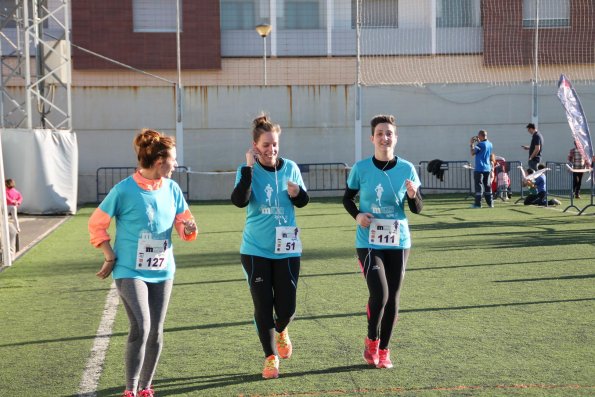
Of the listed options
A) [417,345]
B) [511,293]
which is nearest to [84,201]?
[511,293]

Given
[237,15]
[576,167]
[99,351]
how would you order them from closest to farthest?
[99,351], [576,167], [237,15]

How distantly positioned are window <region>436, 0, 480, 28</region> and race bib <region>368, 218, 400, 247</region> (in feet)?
93.9

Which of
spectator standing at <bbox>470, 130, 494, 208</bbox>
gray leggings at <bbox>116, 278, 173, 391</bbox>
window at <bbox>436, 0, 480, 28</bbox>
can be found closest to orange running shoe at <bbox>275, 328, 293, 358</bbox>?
gray leggings at <bbox>116, 278, 173, 391</bbox>

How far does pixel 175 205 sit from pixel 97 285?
5.29 m

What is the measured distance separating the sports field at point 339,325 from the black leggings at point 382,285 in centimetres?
26

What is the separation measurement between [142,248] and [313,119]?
23.3 m

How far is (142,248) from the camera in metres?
5.86

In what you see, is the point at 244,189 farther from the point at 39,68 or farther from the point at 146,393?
the point at 39,68

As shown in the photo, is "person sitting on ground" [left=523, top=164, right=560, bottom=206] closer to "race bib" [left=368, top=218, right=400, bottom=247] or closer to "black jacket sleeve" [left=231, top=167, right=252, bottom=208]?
"race bib" [left=368, top=218, right=400, bottom=247]

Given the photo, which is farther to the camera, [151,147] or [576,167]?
[576,167]

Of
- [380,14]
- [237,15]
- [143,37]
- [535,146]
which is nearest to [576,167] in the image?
[535,146]

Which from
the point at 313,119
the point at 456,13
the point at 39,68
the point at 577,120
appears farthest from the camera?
the point at 456,13

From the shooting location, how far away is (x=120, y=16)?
36094mm

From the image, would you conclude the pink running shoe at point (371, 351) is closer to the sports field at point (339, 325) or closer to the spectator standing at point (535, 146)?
the sports field at point (339, 325)
